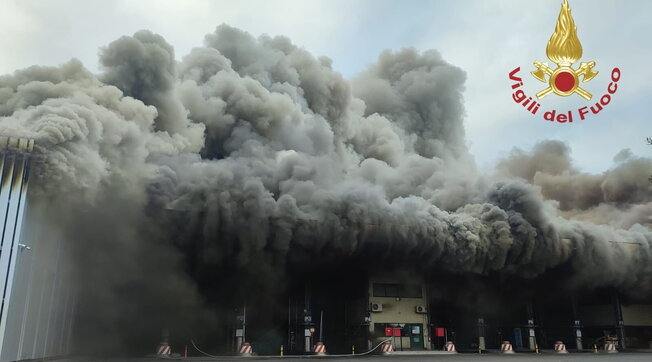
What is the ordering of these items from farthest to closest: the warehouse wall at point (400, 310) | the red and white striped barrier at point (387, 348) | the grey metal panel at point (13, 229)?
the warehouse wall at point (400, 310) < the red and white striped barrier at point (387, 348) < the grey metal panel at point (13, 229)

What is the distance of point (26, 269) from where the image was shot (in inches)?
790

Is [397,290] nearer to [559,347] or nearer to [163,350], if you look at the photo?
[559,347]

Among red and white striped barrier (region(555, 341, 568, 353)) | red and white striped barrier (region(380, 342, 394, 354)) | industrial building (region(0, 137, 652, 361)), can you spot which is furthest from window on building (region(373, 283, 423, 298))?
red and white striped barrier (region(555, 341, 568, 353))

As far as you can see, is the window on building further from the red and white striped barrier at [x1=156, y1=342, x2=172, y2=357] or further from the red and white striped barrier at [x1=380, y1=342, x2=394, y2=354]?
the red and white striped barrier at [x1=156, y1=342, x2=172, y2=357]

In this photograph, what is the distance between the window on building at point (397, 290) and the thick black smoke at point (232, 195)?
1772 mm

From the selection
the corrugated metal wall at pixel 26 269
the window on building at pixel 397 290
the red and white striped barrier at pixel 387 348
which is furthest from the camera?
the window on building at pixel 397 290

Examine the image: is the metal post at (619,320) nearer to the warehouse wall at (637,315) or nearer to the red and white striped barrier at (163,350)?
the warehouse wall at (637,315)

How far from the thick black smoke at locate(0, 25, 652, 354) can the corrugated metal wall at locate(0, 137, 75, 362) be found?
1.08 metres

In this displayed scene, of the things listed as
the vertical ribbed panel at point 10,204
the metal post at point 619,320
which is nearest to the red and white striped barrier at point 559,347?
the metal post at point 619,320

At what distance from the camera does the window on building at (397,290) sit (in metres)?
A: 36.2

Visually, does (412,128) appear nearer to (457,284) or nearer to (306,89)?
(306,89)

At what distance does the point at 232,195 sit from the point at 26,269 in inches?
514

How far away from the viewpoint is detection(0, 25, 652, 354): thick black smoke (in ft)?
83.9

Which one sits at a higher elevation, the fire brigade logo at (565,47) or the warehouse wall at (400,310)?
the fire brigade logo at (565,47)
